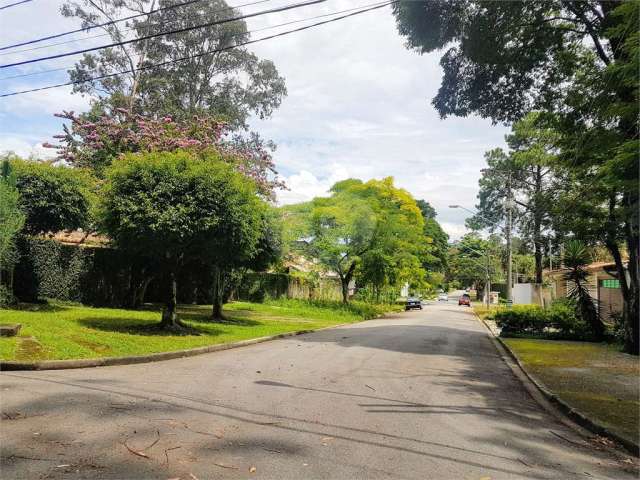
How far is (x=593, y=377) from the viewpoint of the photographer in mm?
10156

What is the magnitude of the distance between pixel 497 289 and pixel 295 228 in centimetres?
5797

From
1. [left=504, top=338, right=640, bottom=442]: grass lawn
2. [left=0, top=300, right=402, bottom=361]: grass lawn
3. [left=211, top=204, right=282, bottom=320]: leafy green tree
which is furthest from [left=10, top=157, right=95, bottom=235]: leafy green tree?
[left=504, top=338, right=640, bottom=442]: grass lawn

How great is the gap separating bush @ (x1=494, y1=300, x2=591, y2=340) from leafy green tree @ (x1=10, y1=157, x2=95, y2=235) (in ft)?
55.2

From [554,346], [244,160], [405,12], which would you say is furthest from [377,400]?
[244,160]

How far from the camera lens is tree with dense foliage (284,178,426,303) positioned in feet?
103

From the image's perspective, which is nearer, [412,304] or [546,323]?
[546,323]

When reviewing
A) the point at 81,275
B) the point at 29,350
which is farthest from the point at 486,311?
the point at 29,350

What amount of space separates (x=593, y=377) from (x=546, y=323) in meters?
10.5

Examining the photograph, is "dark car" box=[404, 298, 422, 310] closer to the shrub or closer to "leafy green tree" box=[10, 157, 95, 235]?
the shrub

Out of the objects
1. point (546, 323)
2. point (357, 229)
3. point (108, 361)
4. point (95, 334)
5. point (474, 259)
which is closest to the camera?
point (108, 361)

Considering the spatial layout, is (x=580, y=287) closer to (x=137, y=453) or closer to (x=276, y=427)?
(x=276, y=427)

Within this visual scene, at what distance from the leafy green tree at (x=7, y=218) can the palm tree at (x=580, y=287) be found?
747 inches

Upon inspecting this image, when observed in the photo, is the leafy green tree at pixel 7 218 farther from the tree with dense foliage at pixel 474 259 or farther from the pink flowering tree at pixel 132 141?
the tree with dense foliage at pixel 474 259

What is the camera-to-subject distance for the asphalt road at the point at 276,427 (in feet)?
13.7
